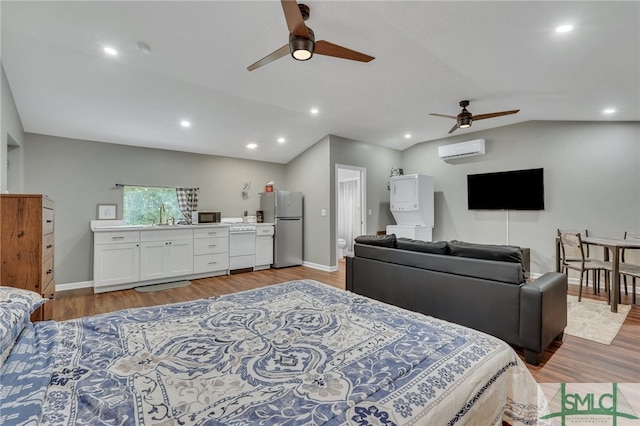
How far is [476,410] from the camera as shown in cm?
106

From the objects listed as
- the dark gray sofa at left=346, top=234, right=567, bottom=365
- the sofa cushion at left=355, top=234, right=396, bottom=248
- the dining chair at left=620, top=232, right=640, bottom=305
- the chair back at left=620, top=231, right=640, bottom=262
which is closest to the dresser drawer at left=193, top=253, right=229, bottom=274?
the sofa cushion at left=355, top=234, right=396, bottom=248

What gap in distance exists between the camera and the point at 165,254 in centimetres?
466

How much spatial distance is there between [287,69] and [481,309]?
322 centimetres

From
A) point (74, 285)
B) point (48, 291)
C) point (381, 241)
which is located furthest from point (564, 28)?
point (74, 285)

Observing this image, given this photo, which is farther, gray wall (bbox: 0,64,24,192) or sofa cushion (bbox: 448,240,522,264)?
gray wall (bbox: 0,64,24,192)

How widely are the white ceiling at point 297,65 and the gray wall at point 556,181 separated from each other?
379 millimetres

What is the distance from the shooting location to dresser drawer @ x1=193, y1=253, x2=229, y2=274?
5.00 metres

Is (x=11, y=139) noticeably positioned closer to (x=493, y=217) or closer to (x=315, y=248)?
(x=315, y=248)

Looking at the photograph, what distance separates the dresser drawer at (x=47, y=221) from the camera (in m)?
2.25

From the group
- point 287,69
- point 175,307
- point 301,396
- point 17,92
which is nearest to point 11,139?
point 17,92

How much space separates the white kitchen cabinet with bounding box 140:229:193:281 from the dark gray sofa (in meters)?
3.23

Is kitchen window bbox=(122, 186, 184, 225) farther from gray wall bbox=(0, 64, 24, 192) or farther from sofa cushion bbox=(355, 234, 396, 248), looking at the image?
sofa cushion bbox=(355, 234, 396, 248)

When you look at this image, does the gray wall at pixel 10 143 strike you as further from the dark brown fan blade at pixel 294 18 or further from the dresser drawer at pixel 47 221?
the dark brown fan blade at pixel 294 18

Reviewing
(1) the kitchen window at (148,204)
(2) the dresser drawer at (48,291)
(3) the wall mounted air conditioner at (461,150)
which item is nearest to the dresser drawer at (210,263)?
(1) the kitchen window at (148,204)
